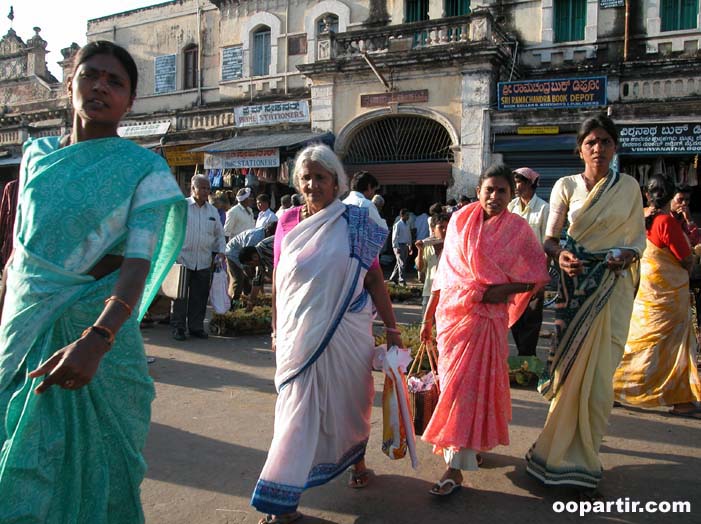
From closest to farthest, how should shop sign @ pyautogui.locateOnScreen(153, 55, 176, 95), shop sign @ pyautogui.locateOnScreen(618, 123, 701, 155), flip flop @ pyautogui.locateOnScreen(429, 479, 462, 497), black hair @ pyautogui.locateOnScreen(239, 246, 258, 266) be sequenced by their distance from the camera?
flip flop @ pyautogui.locateOnScreen(429, 479, 462, 497), black hair @ pyautogui.locateOnScreen(239, 246, 258, 266), shop sign @ pyautogui.locateOnScreen(618, 123, 701, 155), shop sign @ pyautogui.locateOnScreen(153, 55, 176, 95)

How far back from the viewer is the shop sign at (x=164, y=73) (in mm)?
20047

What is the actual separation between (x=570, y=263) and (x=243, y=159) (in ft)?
44.2

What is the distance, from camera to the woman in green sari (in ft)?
6.06

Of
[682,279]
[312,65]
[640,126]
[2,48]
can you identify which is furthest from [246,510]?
[2,48]

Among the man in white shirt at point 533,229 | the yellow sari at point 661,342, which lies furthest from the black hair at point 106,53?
the yellow sari at point 661,342

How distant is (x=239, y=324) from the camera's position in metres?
7.64

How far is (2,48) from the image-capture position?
24.2 m

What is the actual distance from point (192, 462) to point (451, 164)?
10880 mm

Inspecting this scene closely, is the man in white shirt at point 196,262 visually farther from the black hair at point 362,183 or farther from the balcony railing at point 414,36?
the balcony railing at point 414,36

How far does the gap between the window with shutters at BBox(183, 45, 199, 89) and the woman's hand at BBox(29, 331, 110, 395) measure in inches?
765

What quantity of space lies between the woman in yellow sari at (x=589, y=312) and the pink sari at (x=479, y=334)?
206 mm

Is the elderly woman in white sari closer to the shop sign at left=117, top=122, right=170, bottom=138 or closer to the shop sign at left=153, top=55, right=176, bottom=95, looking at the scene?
the shop sign at left=117, top=122, right=170, bottom=138

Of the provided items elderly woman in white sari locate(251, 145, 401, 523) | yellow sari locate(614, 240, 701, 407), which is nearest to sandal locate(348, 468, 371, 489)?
elderly woman in white sari locate(251, 145, 401, 523)

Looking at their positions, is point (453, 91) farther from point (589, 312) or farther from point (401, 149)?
point (589, 312)
